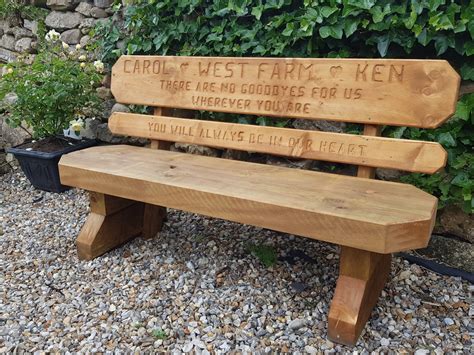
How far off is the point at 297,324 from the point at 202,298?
46cm

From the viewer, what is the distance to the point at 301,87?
2092 millimetres

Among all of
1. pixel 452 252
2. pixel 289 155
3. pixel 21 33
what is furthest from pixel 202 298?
pixel 21 33

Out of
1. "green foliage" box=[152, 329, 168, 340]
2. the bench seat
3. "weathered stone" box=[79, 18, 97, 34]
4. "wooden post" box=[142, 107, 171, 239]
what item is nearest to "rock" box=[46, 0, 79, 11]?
"weathered stone" box=[79, 18, 97, 34]

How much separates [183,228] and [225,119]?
788 millimetres

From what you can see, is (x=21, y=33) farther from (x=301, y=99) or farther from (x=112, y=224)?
(x=301, y=99)

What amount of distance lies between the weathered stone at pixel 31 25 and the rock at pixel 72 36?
0.36m

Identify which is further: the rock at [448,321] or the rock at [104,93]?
the rock at [104,93]

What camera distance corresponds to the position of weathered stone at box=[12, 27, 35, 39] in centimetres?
398

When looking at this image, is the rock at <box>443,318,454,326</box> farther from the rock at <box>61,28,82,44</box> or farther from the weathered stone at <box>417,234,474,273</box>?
the rock at <box>61,28,82,44</box>

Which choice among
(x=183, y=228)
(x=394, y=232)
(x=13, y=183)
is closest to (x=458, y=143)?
(x=394, y=232)

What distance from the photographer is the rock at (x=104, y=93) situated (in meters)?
3.51

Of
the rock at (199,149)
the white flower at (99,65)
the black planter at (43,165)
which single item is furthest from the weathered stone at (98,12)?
the rock at (199,149)

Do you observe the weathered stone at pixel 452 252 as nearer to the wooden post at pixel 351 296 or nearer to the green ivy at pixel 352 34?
the green ivy at pixel 352 34

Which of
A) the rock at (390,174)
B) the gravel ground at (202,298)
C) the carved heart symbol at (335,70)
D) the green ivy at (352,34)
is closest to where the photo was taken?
the gravel ground at (202,298)
